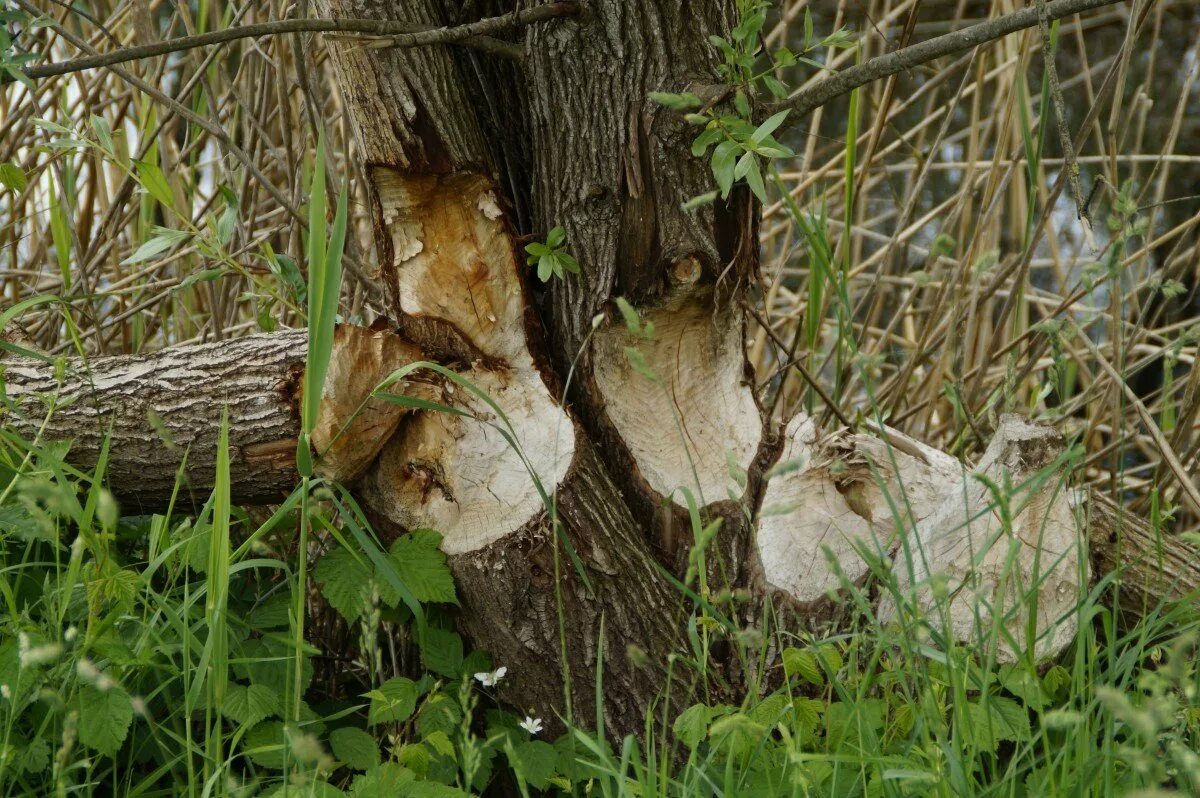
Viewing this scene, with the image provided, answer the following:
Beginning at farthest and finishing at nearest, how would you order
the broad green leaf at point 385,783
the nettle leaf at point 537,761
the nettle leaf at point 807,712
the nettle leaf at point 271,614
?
the nettle leaf at point 271,614, the nettle leaf at point 537,761, the nettle leaf at point 807,712, the broad green leaf at point 385,783

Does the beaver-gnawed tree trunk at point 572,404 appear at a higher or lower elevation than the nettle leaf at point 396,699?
higher

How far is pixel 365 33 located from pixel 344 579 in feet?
2.71

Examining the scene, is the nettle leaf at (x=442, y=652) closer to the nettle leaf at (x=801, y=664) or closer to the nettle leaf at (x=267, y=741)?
the nettle leaf at (x=267, y=741)

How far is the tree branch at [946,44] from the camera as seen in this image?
1.48 meters

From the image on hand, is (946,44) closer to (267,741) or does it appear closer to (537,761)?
Answer: (537,761)

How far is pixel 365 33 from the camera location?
1.67 metres

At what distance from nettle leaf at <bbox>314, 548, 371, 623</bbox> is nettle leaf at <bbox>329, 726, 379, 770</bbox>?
162 millimetres

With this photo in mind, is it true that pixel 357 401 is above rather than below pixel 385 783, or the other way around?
above

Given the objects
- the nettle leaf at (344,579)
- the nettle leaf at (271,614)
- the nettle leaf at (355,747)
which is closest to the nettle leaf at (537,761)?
the nettle leaf at (355,747)

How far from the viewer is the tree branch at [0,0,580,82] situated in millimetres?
1528

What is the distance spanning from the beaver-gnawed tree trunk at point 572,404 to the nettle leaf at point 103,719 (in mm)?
462

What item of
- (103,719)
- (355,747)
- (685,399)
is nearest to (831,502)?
(685,399)

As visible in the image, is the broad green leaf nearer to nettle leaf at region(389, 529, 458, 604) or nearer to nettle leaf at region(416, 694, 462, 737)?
nettle leaf at region(416, 694, 462, 737)

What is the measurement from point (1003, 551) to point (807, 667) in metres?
0.44
